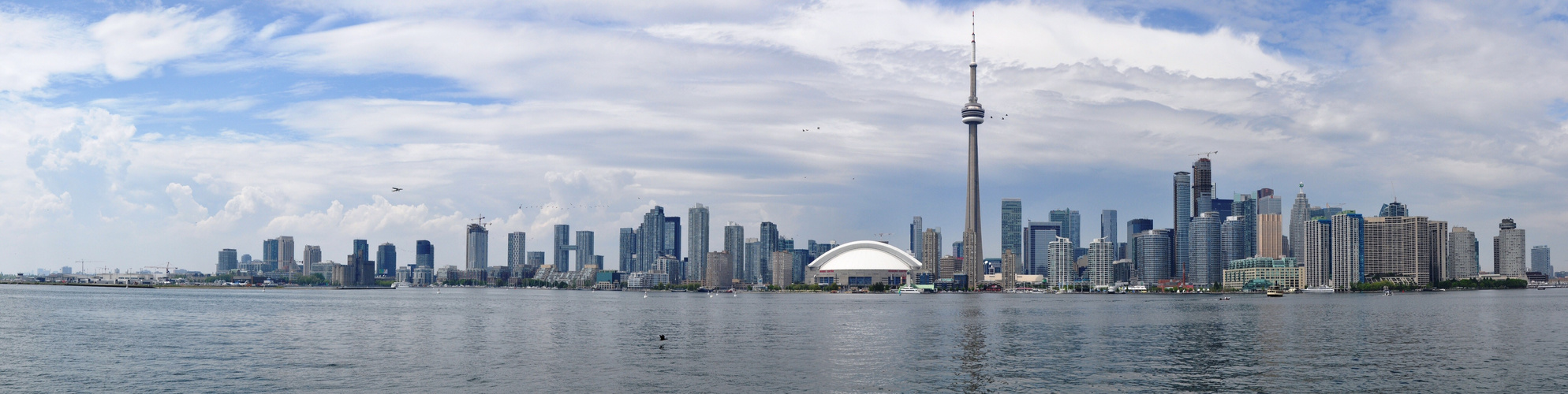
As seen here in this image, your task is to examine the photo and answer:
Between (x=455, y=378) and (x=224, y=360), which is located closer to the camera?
(x=455, y=378)

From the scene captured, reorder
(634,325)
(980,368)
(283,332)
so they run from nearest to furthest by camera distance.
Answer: (980,368), (283,332), (634,325)

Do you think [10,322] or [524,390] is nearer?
[524,390]

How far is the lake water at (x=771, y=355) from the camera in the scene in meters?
58.5

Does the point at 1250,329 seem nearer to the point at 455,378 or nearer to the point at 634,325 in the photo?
the point at 634,325

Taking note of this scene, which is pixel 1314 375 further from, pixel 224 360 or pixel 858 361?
pixel 224 360

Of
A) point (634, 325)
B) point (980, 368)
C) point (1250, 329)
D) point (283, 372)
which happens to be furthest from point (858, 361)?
point (1250, 329)

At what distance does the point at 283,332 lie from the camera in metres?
95.9

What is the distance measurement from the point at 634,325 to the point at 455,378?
2139 inches

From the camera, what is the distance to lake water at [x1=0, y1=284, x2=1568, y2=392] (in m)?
58.5

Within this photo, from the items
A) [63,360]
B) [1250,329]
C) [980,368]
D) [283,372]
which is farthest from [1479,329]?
[63,360]

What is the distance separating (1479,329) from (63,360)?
121 meters

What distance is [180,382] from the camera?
192 ft

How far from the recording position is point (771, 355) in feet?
249

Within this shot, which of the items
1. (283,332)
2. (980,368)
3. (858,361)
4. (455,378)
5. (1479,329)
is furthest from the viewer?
(1479,329)
